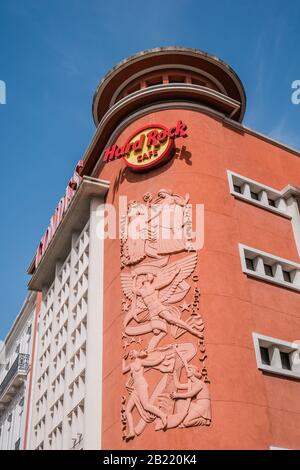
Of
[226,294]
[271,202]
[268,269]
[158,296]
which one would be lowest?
[226,294]

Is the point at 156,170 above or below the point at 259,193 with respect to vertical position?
above

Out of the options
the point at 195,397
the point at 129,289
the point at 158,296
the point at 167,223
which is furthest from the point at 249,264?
the point at 195,397

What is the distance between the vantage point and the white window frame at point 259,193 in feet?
86.1

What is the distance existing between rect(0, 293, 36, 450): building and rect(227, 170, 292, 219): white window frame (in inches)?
789

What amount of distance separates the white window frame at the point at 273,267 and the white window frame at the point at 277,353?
2.91 m

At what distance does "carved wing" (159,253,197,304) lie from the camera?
2227 cm

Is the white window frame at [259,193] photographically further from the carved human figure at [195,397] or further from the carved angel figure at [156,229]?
the carved human figure at [195,397]

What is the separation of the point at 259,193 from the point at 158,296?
873 cm

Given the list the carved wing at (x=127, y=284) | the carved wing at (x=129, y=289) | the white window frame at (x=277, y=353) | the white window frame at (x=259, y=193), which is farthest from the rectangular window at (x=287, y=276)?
the carved wing at (x=127, y=284)

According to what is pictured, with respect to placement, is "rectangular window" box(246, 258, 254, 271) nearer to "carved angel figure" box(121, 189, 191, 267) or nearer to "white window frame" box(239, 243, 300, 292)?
"white window frame" box(239, 243, 300, 292)

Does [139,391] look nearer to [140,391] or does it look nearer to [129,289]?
[140,391]

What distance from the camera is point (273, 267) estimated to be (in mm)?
25469

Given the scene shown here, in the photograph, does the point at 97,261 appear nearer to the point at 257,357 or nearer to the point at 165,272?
the point at 165,272
